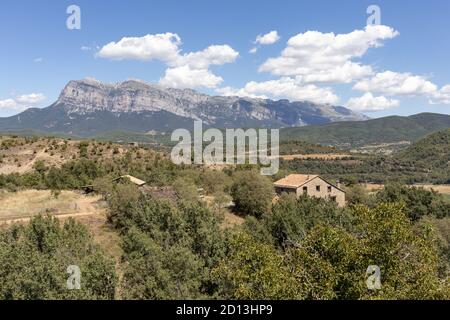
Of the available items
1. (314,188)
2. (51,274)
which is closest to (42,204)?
(51,274)

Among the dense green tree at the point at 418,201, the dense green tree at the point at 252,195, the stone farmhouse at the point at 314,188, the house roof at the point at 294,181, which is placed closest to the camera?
the dense green tree at the point at 252,195

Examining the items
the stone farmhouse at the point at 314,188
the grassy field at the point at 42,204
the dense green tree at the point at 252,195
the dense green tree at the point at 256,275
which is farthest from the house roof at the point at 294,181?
the dense green tree at the point at 256,275

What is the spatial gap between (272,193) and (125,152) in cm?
5037

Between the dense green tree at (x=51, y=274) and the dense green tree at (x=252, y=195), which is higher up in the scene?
the dense green tree at (x=51, y=274)

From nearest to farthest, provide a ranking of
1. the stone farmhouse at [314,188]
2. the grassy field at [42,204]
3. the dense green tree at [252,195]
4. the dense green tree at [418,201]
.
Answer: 1. the grassy field at [42,204]
2. the dense green tree at [252,195]
3. the dense green tree at [418,201]
4. the stone farmhouse at [314,188]

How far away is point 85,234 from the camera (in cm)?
3191

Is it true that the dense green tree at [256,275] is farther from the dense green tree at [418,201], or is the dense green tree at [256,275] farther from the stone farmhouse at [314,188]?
the stone farmhouse at [314,188]

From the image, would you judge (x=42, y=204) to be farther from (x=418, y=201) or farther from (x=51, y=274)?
(x=418, y=201)

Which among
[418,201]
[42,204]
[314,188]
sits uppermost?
[42,204]

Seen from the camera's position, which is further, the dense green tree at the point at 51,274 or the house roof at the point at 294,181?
the house roof at the point at 294,181

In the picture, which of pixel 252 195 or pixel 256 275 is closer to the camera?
pixel 256 275

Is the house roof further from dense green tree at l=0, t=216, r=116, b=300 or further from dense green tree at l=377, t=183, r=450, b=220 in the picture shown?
dense green tree at l=0, t=216, r=116, b=300
